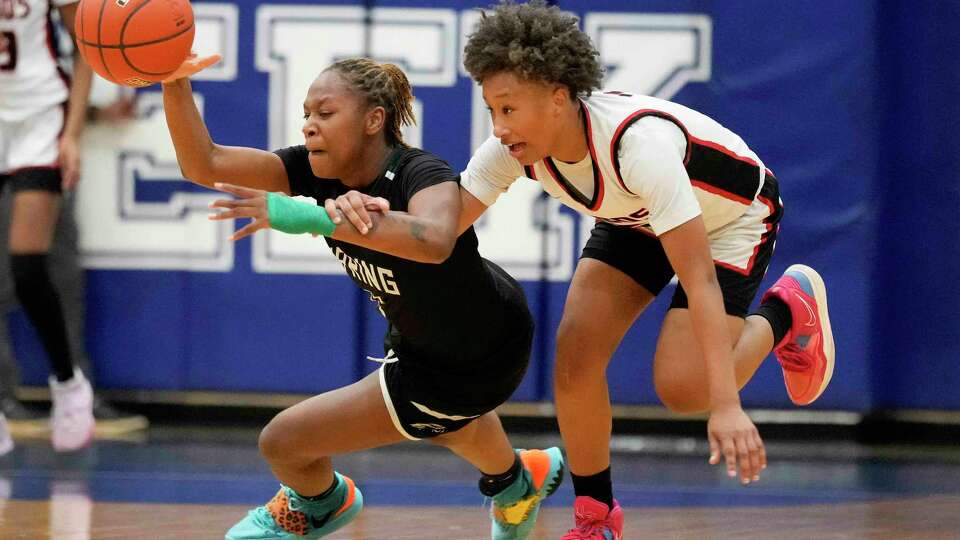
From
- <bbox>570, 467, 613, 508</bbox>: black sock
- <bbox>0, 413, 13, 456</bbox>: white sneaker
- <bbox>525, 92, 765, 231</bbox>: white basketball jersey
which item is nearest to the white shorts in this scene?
<bbox>0, 413, 13, 456</bbox>: white sneaker

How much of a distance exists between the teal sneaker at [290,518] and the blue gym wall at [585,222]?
107 inches

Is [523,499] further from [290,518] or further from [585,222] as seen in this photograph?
[585,222]

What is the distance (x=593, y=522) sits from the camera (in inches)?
163

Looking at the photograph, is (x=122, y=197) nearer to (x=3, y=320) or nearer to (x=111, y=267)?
(x=111, y=267)

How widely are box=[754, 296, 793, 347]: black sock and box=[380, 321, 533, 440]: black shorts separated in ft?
2.87

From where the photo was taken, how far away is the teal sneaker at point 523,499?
433 centimetres

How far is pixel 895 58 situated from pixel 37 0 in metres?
4.01

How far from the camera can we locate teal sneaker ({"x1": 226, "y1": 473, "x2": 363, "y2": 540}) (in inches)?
161

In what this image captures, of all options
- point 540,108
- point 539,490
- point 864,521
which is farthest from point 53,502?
point 864,521

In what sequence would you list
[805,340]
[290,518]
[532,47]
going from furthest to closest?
[805,340] → [290,518] → [532,47]

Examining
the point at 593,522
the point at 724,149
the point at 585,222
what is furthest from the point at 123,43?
the point at 585,222

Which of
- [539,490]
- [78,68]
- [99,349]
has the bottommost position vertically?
[99,349]

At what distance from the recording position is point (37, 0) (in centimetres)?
614

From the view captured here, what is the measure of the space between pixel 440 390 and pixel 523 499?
612 millimetres
